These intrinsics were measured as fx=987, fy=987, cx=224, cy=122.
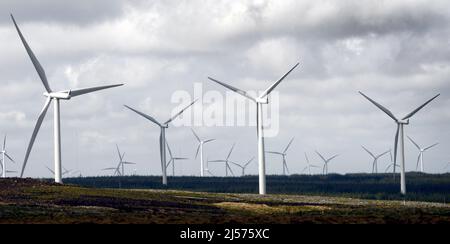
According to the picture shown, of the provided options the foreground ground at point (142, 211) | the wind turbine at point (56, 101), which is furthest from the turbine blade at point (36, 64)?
the foreground ground at point (142, 211)

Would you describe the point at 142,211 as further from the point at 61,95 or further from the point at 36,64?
the point at 61,95

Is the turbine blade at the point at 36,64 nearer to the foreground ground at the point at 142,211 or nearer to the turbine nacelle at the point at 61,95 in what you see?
the turbine nacelle at the point at 61,95

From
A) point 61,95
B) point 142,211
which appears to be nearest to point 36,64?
point 61,95

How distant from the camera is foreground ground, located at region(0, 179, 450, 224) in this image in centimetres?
10119

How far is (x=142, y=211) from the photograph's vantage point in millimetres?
→ 116875

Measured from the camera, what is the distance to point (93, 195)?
147875mm

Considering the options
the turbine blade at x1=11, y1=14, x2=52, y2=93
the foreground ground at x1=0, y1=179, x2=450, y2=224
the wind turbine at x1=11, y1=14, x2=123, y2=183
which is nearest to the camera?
the foreground ground at x1=0, y1=179, x2=450, y2=224

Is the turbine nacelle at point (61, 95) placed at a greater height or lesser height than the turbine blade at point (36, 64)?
lesser

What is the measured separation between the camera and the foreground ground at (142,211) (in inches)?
3984

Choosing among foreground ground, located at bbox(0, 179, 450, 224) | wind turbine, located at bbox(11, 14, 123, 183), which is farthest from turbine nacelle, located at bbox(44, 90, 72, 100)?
foreground ground, located at bbox(0, 179, 450, 224)

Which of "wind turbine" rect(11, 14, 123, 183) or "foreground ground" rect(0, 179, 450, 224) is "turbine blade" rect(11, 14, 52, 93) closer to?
"wind turbine" rect(11, 14, 123, 183)

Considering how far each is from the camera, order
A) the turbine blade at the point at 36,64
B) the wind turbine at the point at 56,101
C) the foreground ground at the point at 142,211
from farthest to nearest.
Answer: the wind turbine at the point at 56,101 < the turbine blade at the point at 36,64 < the foreground ground at the point at 142,211
